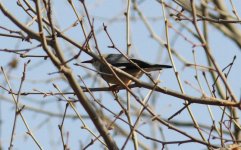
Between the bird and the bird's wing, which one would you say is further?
the bird's wing

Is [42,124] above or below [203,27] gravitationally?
below

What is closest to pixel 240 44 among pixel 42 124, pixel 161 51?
pixel 161 51

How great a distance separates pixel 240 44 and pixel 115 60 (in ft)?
6.65

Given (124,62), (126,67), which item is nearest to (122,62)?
(124,62)

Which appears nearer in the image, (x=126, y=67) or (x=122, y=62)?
(x=126, y=67)

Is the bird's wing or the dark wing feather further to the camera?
the bird's wing

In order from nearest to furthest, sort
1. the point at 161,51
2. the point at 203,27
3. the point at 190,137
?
1. the point at 190,137
2. the point at 203,27
3. the point at 161,51

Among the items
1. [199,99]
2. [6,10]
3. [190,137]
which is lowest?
[190,137]

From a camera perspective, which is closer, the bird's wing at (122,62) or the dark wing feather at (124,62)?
the dark wing feather at (124,62)

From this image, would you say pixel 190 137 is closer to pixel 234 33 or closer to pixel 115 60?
pixel 115 60

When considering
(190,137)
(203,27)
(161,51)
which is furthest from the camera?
(161,51)

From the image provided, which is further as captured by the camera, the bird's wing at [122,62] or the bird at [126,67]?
the bird's wing at [122,62]

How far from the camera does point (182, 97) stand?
3234 millimetres

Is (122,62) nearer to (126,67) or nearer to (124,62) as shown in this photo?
(124,62)
